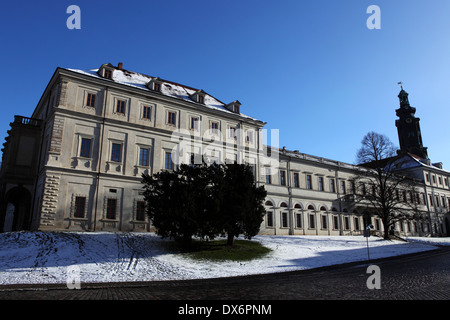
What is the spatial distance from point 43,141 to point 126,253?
1666 cm

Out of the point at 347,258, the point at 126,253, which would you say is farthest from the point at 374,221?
the point at 126,253

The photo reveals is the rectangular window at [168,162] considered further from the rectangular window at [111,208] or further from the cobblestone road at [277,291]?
the cobblestone road at [277,291]

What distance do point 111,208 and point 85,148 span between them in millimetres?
5719

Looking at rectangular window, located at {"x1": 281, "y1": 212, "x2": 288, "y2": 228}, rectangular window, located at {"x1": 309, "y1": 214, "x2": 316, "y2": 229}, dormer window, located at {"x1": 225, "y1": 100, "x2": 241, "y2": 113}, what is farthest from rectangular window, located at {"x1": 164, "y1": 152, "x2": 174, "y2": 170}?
rectangular window, located at {"x1": 309, "y1": 214, "x2": 316, "y2": 229}

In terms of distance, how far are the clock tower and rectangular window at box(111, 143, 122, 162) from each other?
6622cm

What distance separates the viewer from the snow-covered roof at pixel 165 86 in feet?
108

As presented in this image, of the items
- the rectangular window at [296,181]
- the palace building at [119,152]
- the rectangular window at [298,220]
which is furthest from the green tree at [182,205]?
the rectangular window at [296,181]

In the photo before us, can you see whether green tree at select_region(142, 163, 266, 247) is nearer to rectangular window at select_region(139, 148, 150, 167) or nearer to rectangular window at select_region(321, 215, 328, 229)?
rectangular window at select_region(139, 148, 150, 167)

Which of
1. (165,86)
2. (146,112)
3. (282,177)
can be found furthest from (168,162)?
(282,177)

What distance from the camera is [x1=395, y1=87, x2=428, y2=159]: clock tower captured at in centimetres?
7500

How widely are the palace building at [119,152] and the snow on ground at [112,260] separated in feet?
15.3
